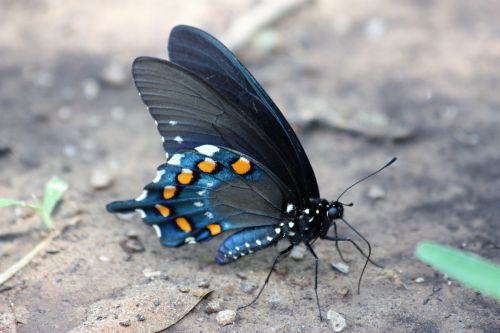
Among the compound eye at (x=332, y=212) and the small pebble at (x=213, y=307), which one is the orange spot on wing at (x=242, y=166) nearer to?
the compound eye at (x=332, y=212)

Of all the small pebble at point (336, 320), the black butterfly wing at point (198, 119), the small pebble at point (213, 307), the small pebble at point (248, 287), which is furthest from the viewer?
the small pebble at point (248, 287)

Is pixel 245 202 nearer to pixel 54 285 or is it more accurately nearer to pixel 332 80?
pixel 54 285

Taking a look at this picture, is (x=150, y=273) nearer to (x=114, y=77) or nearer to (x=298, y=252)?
(x=298, y=252)

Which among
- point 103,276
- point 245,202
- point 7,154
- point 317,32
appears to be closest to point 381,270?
point 245,202

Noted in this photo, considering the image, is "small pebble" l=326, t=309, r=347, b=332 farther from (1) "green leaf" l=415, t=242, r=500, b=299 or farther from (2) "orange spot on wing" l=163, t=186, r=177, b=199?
(2) "orange spot on wing" l=163, t=186, r=177, b=199

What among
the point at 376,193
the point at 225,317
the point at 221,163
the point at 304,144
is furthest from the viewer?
the point at 304,144

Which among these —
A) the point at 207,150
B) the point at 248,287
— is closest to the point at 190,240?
the point at 248,287

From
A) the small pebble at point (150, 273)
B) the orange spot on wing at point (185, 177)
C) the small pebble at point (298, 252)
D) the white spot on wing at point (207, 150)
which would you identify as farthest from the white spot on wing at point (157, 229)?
the small pebble at point (298, 252)
